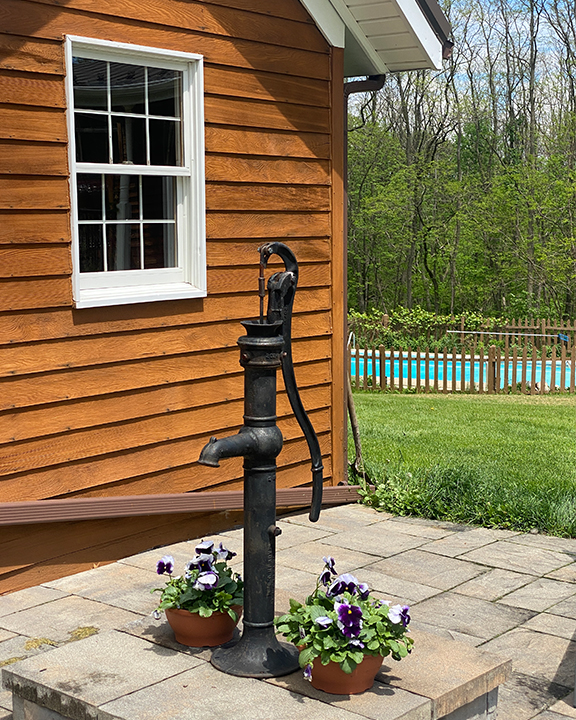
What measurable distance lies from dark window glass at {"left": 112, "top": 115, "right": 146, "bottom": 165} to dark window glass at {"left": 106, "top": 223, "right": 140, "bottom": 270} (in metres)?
0.40

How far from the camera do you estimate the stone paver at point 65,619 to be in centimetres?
438

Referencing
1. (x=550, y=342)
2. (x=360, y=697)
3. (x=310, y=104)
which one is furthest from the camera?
(x=550, y=342)

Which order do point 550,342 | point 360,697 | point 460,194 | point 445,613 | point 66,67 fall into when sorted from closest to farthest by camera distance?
1. point 360,697
2. point 445,613
3. point 66,67
4. point 550,342
5. point 460,194

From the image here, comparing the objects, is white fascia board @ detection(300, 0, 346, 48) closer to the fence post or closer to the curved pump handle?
the curved pump handle

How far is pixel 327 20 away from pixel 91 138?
7.17ft

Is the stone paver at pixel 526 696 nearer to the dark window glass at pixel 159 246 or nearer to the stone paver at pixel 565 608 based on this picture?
the stone paver at pixel 565 608

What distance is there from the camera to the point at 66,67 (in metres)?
4.93

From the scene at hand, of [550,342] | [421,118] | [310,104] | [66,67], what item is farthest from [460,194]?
[66,67]

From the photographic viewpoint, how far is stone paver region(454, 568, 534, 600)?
4934mm

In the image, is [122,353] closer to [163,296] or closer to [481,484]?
[163,296]

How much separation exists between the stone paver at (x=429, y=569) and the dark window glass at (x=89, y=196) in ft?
8.88

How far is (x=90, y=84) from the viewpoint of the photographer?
5.17 meters

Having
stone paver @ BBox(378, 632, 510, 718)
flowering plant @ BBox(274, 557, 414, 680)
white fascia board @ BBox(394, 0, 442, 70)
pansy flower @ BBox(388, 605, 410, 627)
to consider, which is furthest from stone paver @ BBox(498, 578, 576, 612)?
white fascia board @ BBox(394, 0, 442, 70)

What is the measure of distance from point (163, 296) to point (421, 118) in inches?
1028
